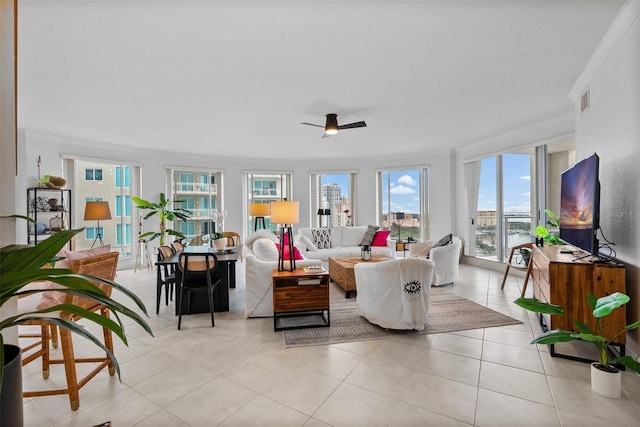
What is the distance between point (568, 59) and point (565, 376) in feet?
9.16

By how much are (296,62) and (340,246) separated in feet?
15.2

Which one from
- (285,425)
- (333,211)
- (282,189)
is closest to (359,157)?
(333,211)

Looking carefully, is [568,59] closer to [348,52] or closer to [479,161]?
[348,52]

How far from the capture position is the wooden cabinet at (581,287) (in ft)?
7.79

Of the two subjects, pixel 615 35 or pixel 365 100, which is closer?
pixel 615 35

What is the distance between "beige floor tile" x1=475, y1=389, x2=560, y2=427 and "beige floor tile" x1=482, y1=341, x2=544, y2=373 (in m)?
0.53

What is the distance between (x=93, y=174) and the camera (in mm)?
6555

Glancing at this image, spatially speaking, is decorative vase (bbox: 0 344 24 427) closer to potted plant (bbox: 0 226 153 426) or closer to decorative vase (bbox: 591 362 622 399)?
potted plant (bbox: 0 226 153 426)

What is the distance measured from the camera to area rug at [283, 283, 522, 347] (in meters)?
3.05

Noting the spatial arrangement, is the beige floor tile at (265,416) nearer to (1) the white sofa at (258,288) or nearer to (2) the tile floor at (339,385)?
(2) the tile floor at (339,385)

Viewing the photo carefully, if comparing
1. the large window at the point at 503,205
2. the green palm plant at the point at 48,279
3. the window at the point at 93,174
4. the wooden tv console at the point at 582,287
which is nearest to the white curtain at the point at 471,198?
the large window at the point at 503,205

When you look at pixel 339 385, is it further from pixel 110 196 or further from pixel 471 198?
pixel 110 196

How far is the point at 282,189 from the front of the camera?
28.5 feet

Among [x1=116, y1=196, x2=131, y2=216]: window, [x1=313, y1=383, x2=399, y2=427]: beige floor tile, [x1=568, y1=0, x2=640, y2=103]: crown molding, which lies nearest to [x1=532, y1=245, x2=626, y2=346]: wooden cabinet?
[x1=313, y1=383, x2=399, y2=427]: beige floor tile
